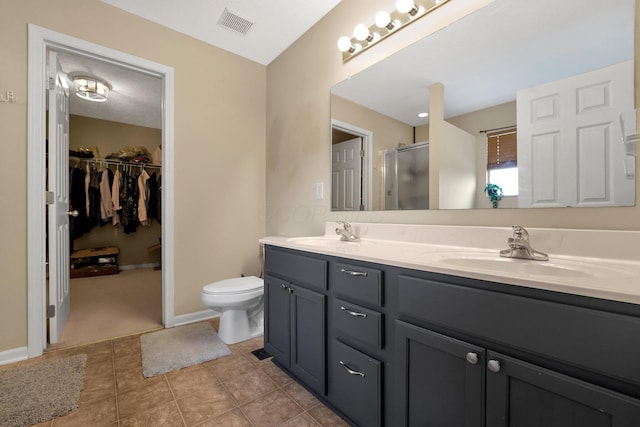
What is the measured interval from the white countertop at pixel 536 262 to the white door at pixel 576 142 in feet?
0.51

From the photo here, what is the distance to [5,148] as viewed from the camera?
1.77 meters

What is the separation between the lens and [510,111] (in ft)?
4.03

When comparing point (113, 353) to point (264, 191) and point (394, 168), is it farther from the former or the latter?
point (394, 168)

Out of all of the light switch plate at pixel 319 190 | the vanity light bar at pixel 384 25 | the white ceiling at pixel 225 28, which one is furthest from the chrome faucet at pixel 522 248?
the white ceiling at pixel 225 28

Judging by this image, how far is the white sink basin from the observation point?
0.82 m

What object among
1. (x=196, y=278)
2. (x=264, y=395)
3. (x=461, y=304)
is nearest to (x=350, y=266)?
(x=461, y=304)

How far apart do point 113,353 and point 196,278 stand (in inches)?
30.4

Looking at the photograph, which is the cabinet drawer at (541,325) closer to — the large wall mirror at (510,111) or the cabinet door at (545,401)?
the cabinet door at (545,401)

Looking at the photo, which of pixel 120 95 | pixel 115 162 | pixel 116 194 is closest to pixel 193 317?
pixel 116 194

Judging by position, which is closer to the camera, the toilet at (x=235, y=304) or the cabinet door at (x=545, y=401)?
the cabinet door at (x=545, y=401)

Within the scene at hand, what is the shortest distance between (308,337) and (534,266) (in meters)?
1.04

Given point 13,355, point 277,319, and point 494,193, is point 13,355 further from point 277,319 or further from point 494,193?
point 494,193

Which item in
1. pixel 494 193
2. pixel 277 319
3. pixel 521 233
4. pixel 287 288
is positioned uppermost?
pixel 494 193

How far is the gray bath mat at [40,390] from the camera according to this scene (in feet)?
4.28
